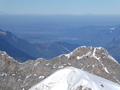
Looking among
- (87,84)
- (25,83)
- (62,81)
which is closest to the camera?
(87,84)

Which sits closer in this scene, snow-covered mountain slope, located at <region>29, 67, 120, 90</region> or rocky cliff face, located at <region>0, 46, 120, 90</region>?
snow-covered mountain slope, located at <region>29, 67, 120, 90</region>

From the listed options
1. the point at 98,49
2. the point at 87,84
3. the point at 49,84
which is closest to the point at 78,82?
the point at 87,84

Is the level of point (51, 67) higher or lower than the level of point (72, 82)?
lower

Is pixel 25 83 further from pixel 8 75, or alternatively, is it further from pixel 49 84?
pixel 49 84

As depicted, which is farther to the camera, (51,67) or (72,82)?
(51,67)
